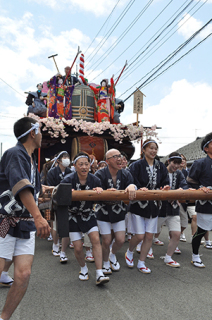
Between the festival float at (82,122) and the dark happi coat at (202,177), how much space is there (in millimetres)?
4494

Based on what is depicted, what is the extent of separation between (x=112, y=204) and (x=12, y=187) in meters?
2.18

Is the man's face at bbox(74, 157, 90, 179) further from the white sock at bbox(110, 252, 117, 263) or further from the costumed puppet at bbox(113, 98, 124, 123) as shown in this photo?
the costumed puppet at bbox(113, 98, 124, 123)

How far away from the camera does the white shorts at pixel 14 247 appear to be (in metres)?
A: 2.08

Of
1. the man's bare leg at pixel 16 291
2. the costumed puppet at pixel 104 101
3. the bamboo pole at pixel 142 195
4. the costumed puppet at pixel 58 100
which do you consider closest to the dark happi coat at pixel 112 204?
the bamboo pole at pixel 142 195

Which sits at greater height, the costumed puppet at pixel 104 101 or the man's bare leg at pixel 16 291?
the costumed puppet at pixel 104 101

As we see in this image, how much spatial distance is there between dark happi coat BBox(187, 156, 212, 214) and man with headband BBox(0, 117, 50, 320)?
2834 mm

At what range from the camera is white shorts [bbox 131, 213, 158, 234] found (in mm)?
4057

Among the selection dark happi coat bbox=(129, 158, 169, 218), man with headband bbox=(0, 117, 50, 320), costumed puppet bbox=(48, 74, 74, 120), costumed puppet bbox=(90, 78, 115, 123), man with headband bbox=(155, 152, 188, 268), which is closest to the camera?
man with headband bbox=(0, 117, 50, 320)

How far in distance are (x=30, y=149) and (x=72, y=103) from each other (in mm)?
7238

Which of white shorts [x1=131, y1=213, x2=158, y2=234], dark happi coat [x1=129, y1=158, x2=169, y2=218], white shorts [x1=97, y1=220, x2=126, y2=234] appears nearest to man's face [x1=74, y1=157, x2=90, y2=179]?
white shorts [x1=97, y1=220, x2=126, y2=234]

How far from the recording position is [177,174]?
16.5 feet

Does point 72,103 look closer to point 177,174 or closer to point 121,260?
point 177,174

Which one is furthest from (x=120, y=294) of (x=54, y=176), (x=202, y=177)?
(x=54, y=176)

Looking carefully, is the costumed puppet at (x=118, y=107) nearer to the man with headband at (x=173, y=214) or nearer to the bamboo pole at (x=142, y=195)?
the man with headband at (x=173, y=214)
